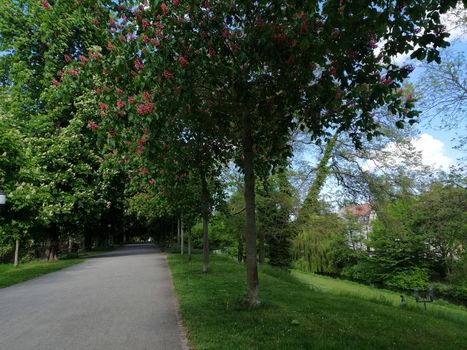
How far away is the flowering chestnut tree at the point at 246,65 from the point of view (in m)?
6.10

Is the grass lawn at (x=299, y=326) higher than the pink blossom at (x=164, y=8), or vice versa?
the pink blossom at (x=164, y=8)

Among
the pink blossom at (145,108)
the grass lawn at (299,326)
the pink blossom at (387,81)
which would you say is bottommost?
the grass lawn at (299,326)

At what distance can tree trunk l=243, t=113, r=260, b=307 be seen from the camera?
845 cm

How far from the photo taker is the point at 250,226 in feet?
28.2

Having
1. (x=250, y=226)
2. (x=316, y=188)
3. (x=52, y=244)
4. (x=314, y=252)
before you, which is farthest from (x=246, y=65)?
(x=314, y=252)

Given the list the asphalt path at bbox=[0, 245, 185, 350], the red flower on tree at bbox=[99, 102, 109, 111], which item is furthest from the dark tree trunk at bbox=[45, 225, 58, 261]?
the red flower on tree at bbox=[99, 102, 109, 111]

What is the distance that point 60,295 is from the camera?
1099 centimetres

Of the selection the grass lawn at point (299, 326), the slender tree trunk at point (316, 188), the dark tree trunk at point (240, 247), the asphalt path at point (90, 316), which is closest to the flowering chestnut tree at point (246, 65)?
the grass lawn at point (299, 326)

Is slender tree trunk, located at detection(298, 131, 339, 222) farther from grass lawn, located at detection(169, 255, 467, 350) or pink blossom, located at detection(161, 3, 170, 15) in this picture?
pink blossom, located at detection(161, 3, 170, 15)

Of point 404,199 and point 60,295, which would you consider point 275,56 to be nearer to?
point 60,295

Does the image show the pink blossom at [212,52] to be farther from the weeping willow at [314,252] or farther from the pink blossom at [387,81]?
the weeping willow at [314,252]

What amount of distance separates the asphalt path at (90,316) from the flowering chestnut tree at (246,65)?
7.57 feet

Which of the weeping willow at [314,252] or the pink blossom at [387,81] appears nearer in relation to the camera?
the pink blossom at [387,81]

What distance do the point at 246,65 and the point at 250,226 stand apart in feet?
10.7
